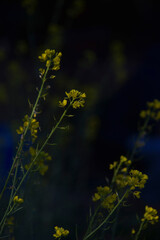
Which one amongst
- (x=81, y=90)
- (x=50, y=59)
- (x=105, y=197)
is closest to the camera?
(x=50, y=59)

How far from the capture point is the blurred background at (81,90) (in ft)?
12.9

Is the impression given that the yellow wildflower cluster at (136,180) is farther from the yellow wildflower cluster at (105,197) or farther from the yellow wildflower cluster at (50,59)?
the yellow wildflower cluster at (50,59)

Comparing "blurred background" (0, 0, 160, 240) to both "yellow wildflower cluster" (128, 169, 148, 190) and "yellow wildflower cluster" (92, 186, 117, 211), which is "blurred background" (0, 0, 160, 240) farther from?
"yellow wildflower cluster" (128, 169, 148, 190)

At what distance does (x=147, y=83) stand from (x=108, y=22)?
265cm

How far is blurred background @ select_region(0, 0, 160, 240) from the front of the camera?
3934 mm

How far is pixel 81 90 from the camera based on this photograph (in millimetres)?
5785

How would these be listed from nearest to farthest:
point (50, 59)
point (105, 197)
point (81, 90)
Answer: point (50, 59) < point (105, 197) < point (81, 90)

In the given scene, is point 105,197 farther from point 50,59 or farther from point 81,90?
point 81,90

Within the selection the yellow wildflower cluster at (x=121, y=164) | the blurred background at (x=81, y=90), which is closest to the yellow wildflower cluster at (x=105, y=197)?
the yellow wildflower cluster at (x=121, y=164)

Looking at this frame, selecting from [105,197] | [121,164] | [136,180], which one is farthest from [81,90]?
[136,180]

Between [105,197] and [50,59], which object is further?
[105,197]

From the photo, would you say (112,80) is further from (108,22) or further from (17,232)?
(17,232)

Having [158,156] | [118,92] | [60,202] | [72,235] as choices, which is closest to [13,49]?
[118,92]

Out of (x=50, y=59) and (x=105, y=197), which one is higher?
(x=50, y=59)
